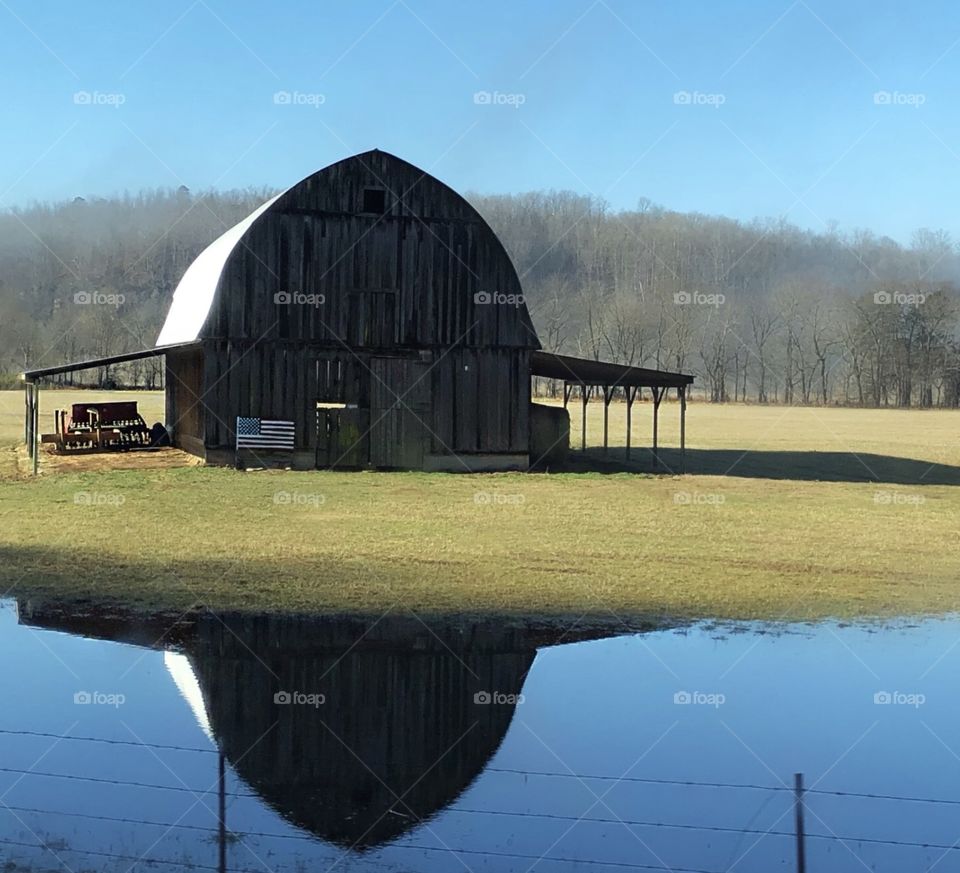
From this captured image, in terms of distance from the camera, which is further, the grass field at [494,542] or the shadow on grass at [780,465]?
the shadow on grass at [780,465]

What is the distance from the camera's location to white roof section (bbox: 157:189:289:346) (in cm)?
3425

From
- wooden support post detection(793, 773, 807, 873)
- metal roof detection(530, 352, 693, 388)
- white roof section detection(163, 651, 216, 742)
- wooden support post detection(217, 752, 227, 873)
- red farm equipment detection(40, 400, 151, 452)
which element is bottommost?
wooden support post detection(793, 773, 807, 873)

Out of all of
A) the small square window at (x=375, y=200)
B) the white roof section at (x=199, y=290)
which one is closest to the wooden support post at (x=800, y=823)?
the white roof section at (x=199, y=290)

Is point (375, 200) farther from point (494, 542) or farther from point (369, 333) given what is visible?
point (494, 542)

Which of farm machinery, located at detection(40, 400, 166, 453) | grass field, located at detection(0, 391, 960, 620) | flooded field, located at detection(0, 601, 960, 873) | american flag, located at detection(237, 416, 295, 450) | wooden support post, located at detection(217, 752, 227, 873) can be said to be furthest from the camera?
farm machinery, located at detection(40, 400, 166, 453)

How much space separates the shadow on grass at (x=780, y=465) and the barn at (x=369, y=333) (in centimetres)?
399

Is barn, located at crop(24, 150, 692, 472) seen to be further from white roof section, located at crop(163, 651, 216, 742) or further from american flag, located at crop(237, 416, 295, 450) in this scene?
white roof section, located at crop(163, 651, 216, 742)

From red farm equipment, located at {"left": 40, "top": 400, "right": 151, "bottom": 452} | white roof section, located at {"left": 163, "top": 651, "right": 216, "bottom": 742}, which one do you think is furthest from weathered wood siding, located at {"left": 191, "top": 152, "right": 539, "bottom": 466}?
white roof section, located at {"left": 163, "top": 651, "right": 216, "bottom": 742}

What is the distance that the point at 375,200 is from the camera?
34125 millimetres

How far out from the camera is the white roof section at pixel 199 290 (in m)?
34.2

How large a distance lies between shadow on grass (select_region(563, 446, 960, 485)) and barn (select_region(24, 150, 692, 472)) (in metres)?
3.99

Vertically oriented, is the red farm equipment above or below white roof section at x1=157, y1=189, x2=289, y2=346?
below

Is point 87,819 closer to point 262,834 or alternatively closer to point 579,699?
point 262,834

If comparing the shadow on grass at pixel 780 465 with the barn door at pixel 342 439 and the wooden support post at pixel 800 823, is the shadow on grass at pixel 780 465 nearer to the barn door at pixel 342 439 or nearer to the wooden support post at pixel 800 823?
the barn door at pixel 342 439
